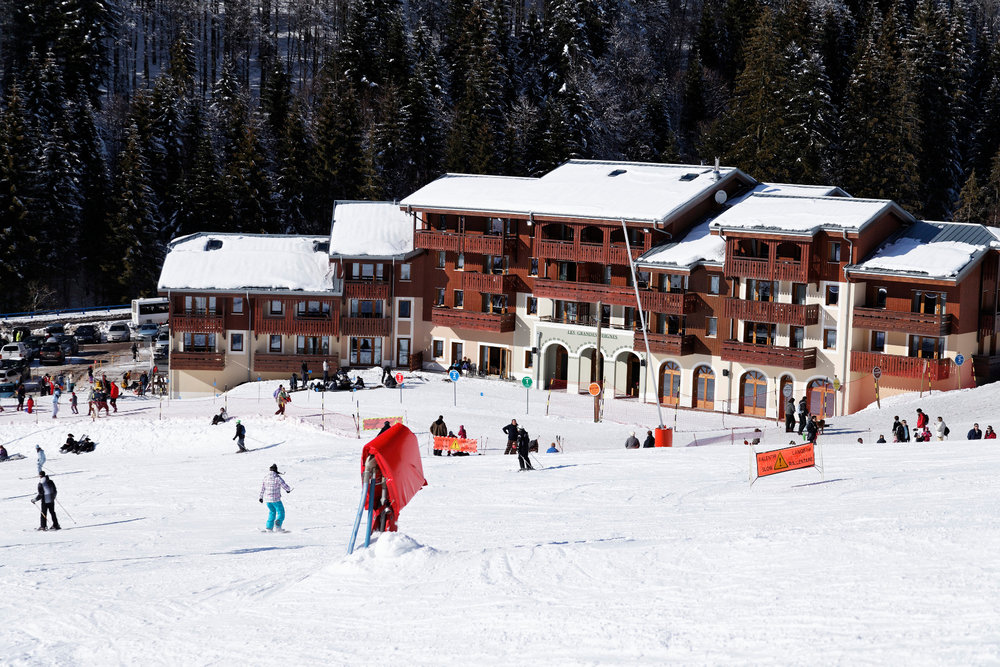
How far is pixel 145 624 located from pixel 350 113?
71903mm

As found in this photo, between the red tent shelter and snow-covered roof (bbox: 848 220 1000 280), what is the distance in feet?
116

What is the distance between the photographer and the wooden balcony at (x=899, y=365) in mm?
51531

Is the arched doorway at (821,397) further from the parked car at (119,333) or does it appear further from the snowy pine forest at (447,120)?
the parked car at (119,333)

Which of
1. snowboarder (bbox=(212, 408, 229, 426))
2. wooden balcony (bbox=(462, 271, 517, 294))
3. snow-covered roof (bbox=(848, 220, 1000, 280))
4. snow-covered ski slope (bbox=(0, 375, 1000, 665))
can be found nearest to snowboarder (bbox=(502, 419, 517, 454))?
snow-covered ski slope (bbox=(0, 375, 1000, 665))

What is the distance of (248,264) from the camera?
64812mm

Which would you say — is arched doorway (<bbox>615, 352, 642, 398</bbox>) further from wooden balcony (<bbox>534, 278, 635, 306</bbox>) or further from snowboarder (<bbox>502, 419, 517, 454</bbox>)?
snowboarder (<bbox>502, 419, 517, 454</bbox>)

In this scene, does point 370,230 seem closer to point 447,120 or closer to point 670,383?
point 670,383

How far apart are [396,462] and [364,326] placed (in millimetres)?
43007

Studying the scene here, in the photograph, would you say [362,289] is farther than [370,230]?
No

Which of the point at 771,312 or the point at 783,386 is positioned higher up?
the point at 771,312

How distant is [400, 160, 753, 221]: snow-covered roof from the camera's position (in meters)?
60.0

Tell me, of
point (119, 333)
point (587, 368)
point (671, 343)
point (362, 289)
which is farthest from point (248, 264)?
point (671, 343)

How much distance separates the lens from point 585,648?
1673 centimetres

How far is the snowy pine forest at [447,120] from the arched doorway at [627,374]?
2297cm
